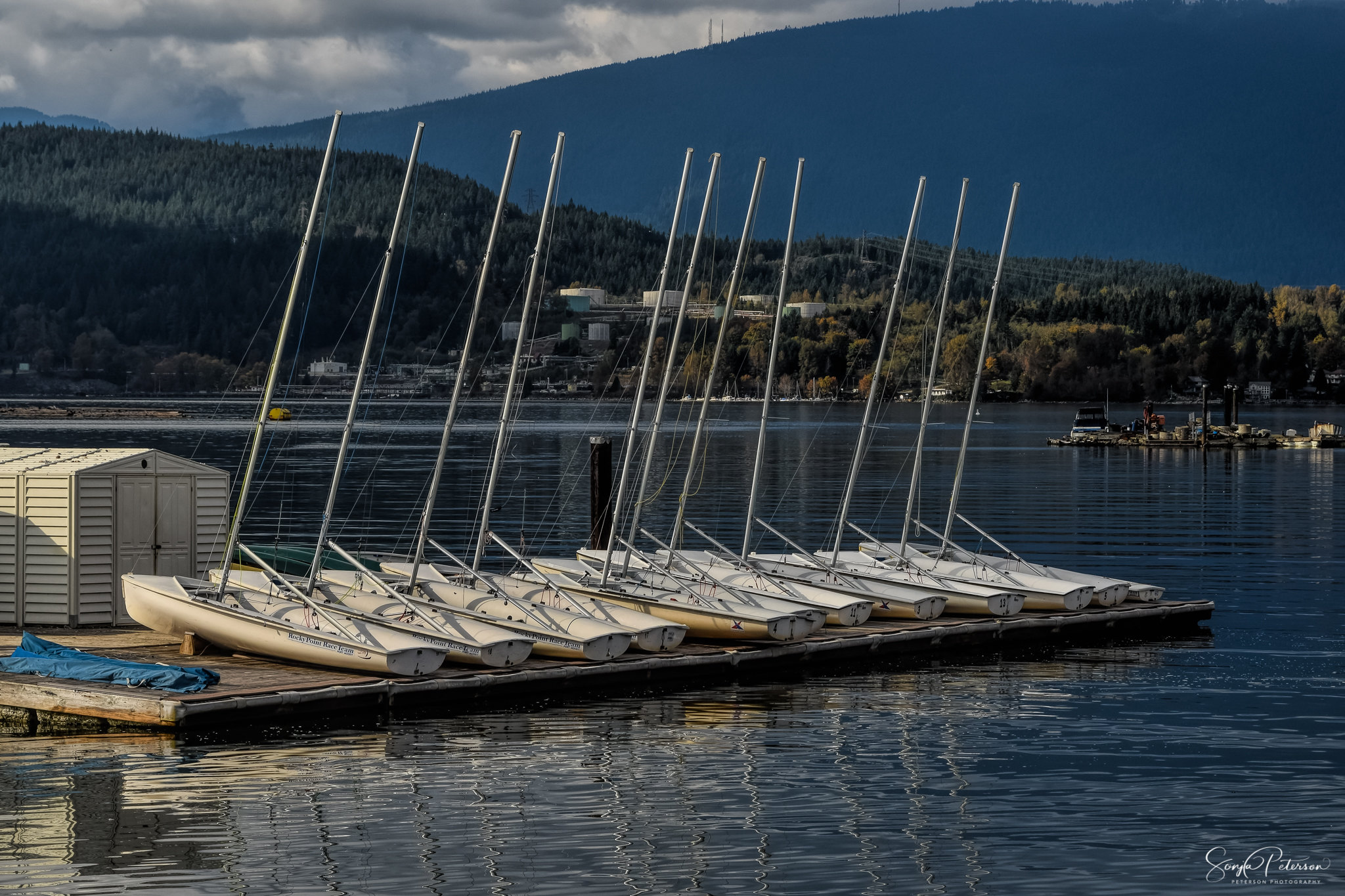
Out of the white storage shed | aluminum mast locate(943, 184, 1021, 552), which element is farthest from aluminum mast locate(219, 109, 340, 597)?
aluminum mast locate(943, 184, 1021, 552)

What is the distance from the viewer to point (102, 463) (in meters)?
27.2

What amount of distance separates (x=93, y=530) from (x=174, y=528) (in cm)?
143

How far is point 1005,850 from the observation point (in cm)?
1803

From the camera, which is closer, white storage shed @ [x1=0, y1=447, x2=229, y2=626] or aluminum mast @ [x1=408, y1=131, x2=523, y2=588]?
white storage shed @ [x1=0, y1=447, x2=229, y2=626]

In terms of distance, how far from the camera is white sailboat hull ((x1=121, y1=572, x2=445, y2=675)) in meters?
24.3

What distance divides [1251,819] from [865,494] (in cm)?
6058

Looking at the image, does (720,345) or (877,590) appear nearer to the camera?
(877,590)

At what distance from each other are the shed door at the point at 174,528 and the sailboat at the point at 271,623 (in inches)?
50.3

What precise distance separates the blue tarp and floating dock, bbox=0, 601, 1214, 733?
202 millimetres

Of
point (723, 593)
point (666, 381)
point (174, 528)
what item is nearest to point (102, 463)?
point (174, 528)

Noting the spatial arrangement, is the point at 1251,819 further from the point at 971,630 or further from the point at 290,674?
the point at 290,674

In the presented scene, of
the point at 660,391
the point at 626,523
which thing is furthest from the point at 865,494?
the point at 660,391

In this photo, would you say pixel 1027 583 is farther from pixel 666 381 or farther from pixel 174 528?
pixel 174 528

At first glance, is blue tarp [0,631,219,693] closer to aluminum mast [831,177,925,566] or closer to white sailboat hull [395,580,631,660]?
Answer: white sailboat hull [395,580,631,660]
